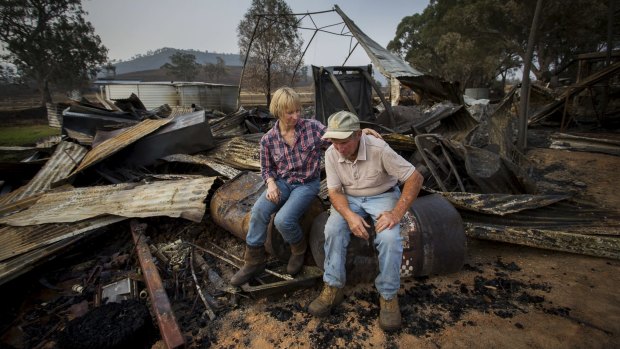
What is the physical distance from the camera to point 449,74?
27.5m

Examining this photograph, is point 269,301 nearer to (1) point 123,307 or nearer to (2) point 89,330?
(1) point 123,307

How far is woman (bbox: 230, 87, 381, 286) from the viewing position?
284 cm

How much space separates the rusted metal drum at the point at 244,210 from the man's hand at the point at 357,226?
2.60 feet

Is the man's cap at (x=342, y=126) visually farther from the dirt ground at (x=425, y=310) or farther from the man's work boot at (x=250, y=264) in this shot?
the dirt ground at (x=425, y=310)

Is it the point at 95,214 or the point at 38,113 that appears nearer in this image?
the point at 95,214

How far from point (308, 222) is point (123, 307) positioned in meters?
1.78

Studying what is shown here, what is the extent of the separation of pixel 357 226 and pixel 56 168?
19.8 ft

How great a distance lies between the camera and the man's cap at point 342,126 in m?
2.39

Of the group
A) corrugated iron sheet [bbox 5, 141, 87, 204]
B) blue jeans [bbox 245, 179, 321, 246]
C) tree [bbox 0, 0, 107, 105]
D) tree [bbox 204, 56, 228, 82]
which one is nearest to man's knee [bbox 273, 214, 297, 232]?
blue jeans [bbox 245, 179, 321, 246]

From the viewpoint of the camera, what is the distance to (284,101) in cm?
281

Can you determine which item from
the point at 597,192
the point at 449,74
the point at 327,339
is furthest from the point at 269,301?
the point at 449,74

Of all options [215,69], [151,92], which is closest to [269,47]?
[151,92]

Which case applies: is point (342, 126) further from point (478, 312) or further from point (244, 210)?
point (478, 312)

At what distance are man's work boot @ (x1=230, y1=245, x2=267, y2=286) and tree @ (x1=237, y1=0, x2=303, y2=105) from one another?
15629 mm
